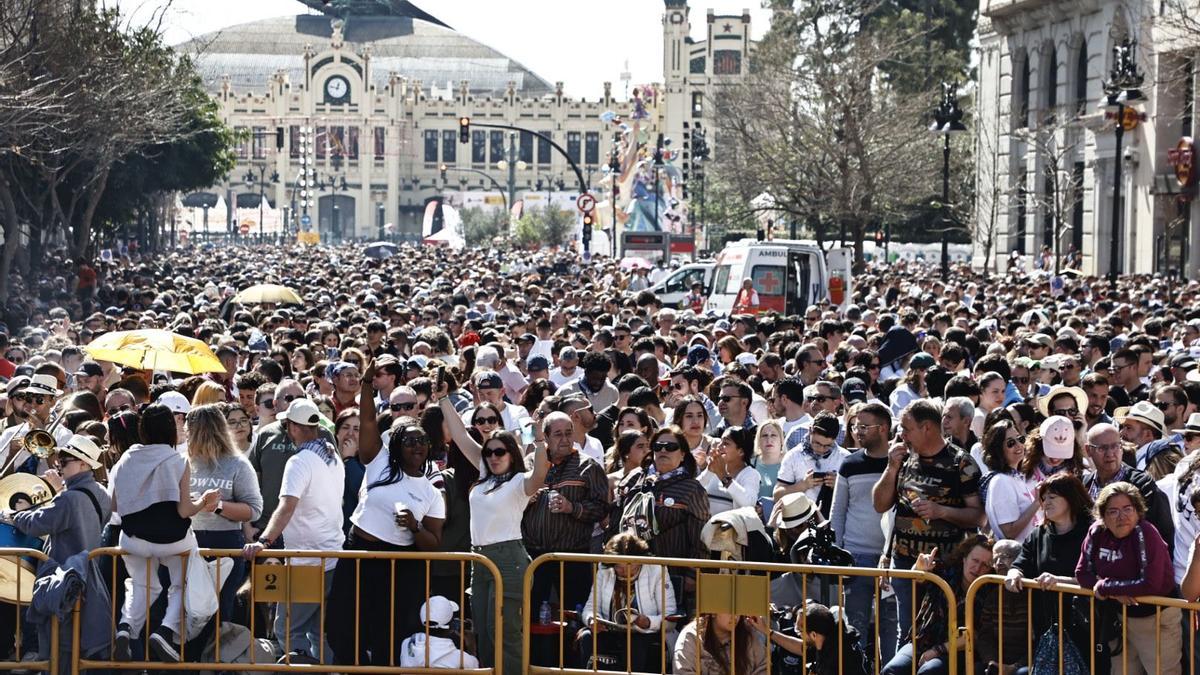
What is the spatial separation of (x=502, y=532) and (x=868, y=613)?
1876 mm

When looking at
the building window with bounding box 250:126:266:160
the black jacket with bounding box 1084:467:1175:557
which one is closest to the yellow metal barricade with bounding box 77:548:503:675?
the black jacket with bounding box 1084:467:1175:557

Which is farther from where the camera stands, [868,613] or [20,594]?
[868,613]

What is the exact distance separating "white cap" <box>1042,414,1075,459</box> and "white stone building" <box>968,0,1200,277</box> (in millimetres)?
29794

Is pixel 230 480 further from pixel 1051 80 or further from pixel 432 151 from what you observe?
pixel 432 151

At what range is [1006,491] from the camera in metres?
9.41

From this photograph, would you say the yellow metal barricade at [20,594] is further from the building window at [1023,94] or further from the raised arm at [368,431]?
the building window at [1023,94]

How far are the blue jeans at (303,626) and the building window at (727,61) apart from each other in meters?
130

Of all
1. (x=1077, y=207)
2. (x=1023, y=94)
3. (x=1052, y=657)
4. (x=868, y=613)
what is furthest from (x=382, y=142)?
(x=1052, y=657)

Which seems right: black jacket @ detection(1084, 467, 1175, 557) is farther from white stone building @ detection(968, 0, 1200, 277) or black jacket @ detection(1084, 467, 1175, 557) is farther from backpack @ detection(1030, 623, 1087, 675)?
white stone building @ detection(968, 0, 1200, 277)

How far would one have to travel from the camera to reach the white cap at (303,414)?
985 centimetres

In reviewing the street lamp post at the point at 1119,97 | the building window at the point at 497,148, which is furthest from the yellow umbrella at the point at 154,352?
the building window at the point at 497,148

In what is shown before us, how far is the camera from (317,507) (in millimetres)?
9805

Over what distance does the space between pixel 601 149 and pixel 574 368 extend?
137063 mm

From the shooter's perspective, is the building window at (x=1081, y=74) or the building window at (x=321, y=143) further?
the building window at (x=321, y=143)
